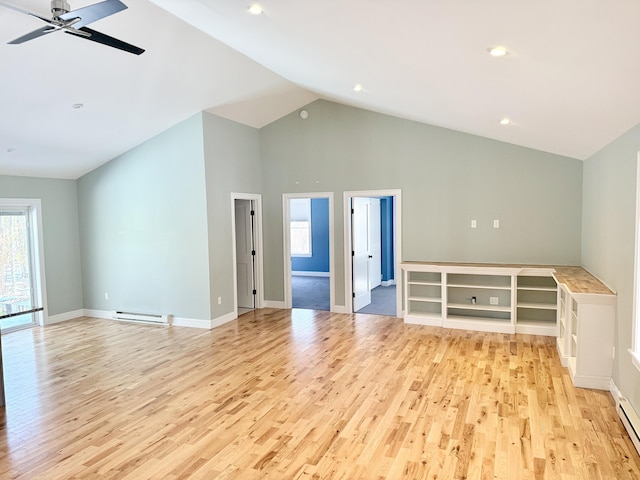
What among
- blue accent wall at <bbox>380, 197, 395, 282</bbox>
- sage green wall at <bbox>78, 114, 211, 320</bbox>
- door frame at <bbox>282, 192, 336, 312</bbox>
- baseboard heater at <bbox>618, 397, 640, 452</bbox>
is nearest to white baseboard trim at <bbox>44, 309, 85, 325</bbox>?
sage green wall at <bbox>78, 114, 211, 320</bbox>

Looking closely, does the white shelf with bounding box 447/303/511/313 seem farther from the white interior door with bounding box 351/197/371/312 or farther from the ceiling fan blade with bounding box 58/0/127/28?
the ceiling fan blade with bounding box 58/0/127/28

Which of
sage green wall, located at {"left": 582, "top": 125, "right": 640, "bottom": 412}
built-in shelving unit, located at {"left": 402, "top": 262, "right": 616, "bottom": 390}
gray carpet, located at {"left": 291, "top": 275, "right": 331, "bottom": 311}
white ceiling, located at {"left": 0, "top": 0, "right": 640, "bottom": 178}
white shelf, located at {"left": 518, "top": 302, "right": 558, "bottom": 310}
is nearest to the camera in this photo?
white ceiling, located at {"left": 0, "top": 0, "right": 640, "bottom": 178}

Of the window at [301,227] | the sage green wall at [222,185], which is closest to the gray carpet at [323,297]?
the window at [301,227]

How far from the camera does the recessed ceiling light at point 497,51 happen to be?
2.42 metres

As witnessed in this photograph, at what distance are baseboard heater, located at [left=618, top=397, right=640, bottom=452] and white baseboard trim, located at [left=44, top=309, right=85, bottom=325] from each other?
7586mm

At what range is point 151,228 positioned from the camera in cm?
649

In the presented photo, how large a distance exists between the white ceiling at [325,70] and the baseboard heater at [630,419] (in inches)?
84.2

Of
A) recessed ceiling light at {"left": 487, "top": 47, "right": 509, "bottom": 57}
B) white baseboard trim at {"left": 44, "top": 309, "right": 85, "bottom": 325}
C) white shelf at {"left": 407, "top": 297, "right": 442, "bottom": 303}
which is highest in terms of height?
recessed ceiling light at {"left": 487, "top": 47, "right": 509, "bottom": 57}

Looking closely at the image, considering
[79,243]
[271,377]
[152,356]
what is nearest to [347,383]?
[271,377]

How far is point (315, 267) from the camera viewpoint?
1178cm

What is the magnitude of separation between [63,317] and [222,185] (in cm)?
357

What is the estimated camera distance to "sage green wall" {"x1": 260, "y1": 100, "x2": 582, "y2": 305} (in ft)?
18.8

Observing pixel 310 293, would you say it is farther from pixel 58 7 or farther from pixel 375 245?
pixel 58 7

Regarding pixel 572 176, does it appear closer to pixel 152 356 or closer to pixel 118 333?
pixel 152 356
